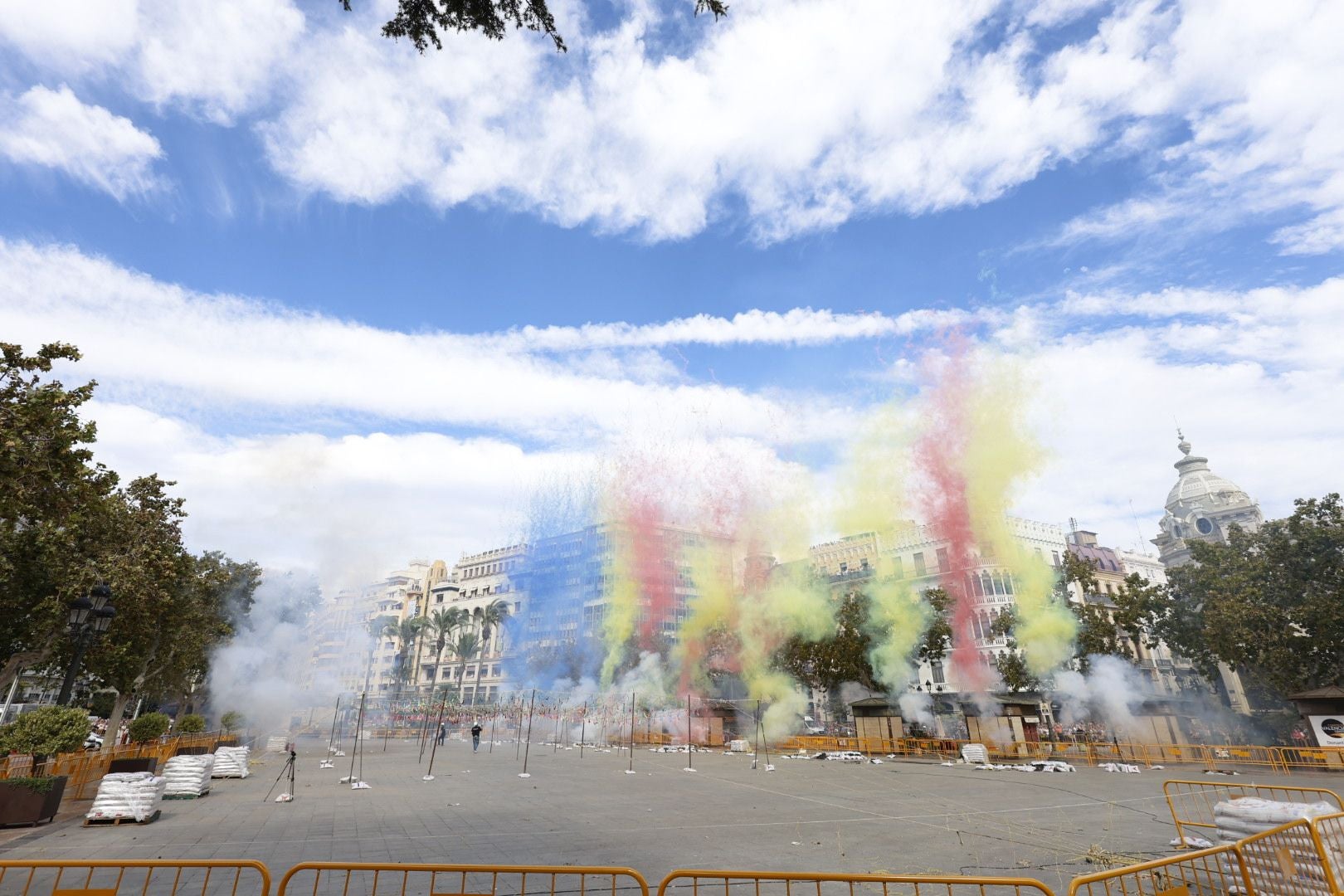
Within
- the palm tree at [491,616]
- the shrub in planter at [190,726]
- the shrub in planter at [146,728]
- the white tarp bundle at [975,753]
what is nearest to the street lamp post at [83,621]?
the shrub in planter at [146,728]

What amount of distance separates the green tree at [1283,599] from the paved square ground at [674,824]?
12.3 meters

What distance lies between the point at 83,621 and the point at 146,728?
9.80 metres

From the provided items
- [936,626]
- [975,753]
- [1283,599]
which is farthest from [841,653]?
[1283,599]

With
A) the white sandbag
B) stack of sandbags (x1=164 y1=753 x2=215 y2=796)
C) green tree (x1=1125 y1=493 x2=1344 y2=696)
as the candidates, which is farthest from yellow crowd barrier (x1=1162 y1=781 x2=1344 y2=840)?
stack of sandbags (x1=164 y1=753 x2=215 y2=796)

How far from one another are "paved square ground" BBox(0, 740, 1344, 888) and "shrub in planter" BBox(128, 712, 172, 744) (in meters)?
3.35

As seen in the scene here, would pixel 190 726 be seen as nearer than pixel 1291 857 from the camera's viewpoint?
No

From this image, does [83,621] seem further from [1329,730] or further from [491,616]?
[491,616]

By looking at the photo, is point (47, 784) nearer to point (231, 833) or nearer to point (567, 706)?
point (231, 833)

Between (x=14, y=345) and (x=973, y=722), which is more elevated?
(x=14, y=345)

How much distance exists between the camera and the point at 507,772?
22.7 meters

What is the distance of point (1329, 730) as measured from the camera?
944 inches

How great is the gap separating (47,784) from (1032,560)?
128ft

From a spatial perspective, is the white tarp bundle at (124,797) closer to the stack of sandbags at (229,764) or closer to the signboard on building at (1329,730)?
the stack of sandbags at (229,764)

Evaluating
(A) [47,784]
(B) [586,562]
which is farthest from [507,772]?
(B) [586,562]
